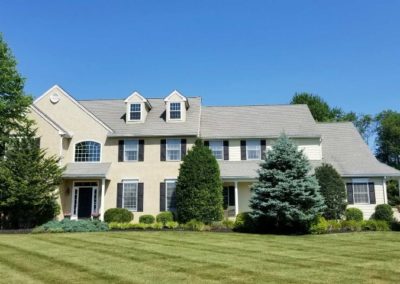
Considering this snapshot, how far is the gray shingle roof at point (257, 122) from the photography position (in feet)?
86.1

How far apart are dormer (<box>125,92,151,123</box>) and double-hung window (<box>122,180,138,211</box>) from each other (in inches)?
173

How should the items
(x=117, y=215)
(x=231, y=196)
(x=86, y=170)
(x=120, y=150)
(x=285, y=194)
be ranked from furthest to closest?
(x=120, y=150) < (x=231, y=196) < (x=86, y=170) < (x=117, y=215) < (x=285, y=194)

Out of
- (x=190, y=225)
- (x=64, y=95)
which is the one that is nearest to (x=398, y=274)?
(x=190, y=225)

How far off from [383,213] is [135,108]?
16905 millimetres

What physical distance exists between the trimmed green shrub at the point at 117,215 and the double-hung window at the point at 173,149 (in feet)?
14.2

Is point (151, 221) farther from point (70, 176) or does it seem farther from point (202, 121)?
point (202, 121)

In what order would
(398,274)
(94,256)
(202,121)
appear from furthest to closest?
(202,121), (94,256), (398,274)

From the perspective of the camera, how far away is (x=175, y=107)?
87.4ft

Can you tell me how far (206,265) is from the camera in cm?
1023

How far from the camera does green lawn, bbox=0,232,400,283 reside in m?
8.89

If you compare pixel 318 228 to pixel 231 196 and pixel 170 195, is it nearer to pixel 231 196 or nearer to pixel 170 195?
pixel 231 196

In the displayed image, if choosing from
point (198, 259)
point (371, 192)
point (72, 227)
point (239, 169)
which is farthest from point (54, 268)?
point (371, 192)

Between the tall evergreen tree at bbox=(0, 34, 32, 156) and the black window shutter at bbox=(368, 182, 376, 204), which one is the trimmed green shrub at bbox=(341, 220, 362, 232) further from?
the tall evergreen tree at bbox=(0, 34, 32, 156)

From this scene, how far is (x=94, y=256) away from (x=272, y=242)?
7.05 m
